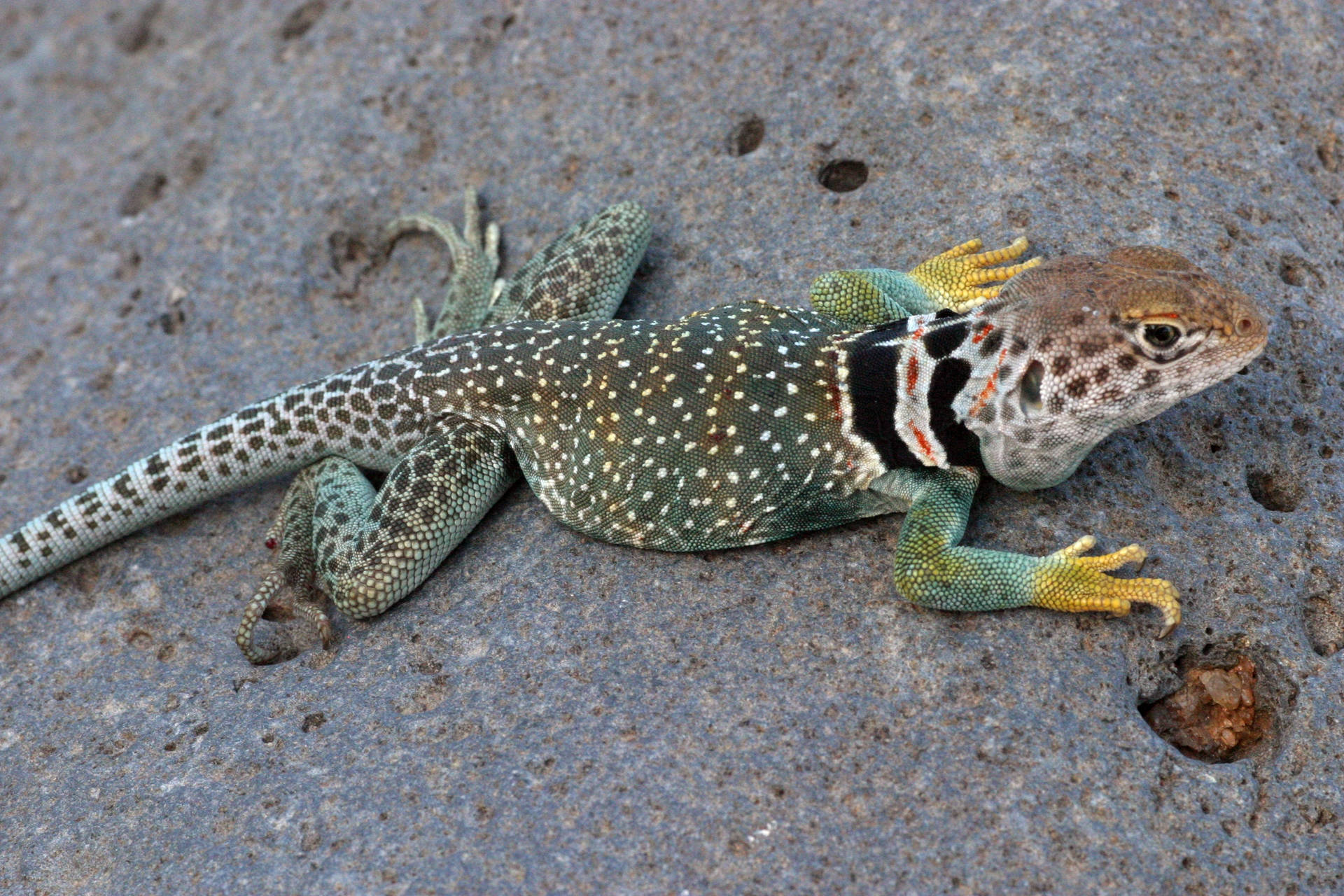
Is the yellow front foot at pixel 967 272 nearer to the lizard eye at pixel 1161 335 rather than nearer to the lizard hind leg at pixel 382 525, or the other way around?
the lizard eye at pixel 1161 335

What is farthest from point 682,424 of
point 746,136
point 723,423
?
point 746,136

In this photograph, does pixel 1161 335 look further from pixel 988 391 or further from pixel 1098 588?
pixel 1098 588

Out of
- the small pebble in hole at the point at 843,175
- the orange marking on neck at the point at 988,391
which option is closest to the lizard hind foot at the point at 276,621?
the orange marking on neck at the point at 988,391

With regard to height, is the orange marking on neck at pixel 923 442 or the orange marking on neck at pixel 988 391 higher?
the orange marking on neck at pixel 988 391

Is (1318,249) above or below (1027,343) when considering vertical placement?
below

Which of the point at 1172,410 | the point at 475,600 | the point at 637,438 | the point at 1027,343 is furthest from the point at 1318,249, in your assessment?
the point at 475,600

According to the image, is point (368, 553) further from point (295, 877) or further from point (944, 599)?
point (944, 599)
